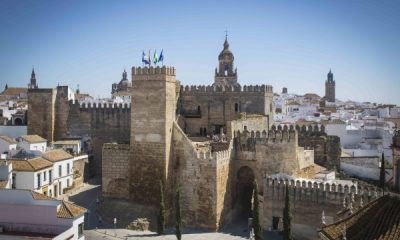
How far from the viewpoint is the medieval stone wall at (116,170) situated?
27484mm

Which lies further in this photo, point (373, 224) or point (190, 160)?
point (190, 160)

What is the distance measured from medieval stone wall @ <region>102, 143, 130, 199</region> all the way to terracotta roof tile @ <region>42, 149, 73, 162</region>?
4.11 metres

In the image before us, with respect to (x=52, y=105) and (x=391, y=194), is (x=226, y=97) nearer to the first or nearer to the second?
(x=52, y=105)

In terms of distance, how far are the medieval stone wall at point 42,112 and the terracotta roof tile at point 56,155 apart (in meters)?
5.21

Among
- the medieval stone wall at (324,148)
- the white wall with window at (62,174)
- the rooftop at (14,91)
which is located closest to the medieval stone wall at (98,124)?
the white wall with window at (62,174)

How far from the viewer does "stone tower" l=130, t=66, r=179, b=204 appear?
25828 mm

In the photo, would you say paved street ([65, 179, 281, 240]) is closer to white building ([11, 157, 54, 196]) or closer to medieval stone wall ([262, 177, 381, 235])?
medieval stone wall ([262, 177, 381, 235])

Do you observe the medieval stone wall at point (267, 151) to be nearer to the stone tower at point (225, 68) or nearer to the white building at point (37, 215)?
the white building at point (37, 215)

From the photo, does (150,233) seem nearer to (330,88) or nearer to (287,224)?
(287,224)

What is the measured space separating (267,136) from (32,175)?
1385cm

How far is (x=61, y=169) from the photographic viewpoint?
30.2 meters

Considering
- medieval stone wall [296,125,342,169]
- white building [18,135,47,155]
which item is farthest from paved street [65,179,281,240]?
medieval stone wall [296,125,342,169]

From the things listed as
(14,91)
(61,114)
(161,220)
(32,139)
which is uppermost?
(14,91)

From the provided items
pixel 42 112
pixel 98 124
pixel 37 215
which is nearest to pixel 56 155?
pixel 98 124
